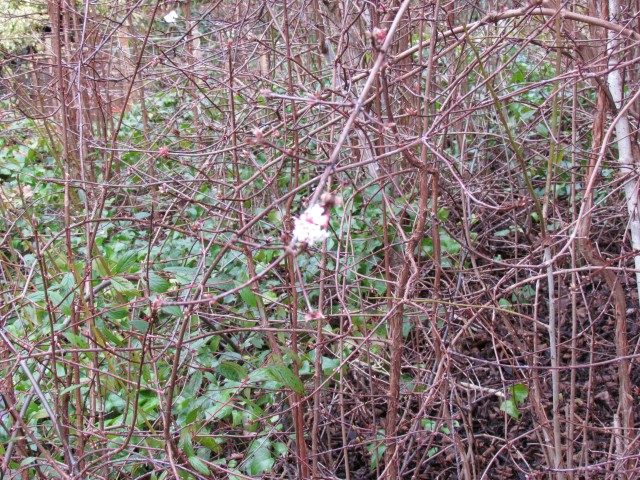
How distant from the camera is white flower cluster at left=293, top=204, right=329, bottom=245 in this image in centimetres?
95

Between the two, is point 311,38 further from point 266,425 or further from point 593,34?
point 266,425

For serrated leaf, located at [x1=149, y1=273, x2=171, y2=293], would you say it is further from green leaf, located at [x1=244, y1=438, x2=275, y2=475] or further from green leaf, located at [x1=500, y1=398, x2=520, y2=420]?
green leaf, located at [x1=500, y1=398, x2=520, y2=420]

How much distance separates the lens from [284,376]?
1808 millimetres

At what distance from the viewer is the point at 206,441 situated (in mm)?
2010

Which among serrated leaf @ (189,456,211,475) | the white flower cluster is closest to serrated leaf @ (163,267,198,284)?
serrated leaf @ (189,456,211,475)

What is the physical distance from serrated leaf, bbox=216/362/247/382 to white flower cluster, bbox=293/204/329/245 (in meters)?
1.12

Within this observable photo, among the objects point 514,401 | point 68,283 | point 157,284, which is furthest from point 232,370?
point 514,401

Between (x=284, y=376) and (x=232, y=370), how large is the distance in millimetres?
312

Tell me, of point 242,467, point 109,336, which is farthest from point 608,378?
point 109,336

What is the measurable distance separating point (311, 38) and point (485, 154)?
2.03 metres

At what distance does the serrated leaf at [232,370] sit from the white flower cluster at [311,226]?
1.12 meters

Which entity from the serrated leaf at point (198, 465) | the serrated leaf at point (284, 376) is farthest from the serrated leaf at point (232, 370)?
the serrated leaf at point (198, 465)

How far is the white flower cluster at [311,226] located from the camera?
95 cm

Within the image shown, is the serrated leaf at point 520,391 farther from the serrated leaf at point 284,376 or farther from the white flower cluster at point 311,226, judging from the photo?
the white flower cluster at point 311,226
